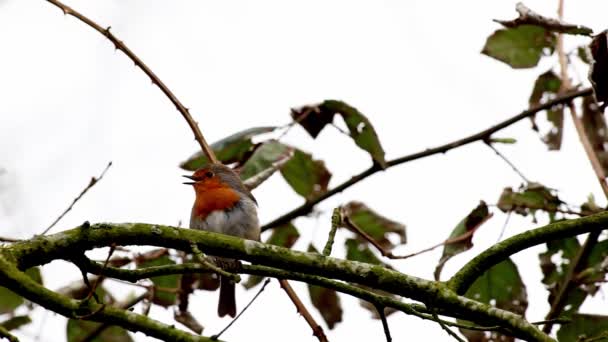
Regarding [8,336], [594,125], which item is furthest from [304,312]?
[594,125]

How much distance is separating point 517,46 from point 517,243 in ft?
6.48

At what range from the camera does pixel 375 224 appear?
4.94 metres

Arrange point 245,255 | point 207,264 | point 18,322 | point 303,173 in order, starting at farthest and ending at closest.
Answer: point 303,173 < point 18,322 < point 245,255 < point 207,264

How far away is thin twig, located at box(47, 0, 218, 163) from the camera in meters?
3.97

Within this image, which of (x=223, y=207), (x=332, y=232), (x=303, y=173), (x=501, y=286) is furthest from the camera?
(x=223, y=207)

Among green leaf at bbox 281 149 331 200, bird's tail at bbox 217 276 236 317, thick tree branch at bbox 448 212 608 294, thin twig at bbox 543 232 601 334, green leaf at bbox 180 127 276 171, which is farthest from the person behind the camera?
bird's tail at bbox 217 276 236 317

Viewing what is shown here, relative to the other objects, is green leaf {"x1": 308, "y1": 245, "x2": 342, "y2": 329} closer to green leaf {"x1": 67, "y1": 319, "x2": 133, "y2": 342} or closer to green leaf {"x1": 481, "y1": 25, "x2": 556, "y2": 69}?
green leaf {"x1": 67, "y1": 319, "x2": 133, "y2": 342}

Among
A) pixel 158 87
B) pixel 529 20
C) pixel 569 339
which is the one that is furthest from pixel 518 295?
pixel 158 87

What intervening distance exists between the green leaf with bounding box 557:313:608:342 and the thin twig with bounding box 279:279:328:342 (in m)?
1.19

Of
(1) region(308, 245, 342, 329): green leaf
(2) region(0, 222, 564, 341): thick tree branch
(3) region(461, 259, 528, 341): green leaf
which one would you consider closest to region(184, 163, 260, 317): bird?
(1) region(308, 245, 342, 329): green leaf

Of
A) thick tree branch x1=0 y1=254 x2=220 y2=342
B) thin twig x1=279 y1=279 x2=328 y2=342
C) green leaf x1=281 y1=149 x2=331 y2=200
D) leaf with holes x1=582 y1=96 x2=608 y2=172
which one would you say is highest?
leaf with holes x1=582 y1=96 x2=608 y2=172

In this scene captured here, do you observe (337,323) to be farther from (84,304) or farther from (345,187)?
(84,304)

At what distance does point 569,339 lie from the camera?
4.11 metres

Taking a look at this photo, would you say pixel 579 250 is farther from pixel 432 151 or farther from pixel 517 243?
pixel 517 243
